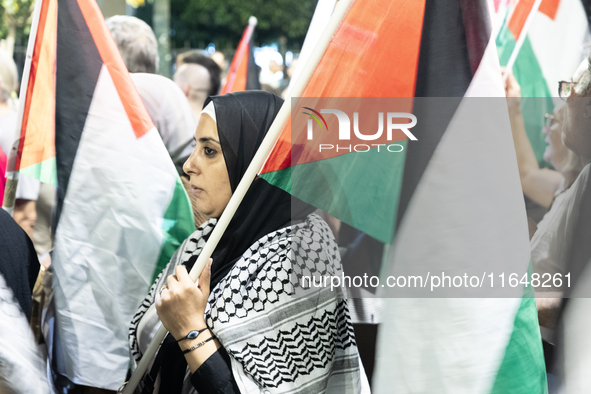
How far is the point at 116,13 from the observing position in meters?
3.49

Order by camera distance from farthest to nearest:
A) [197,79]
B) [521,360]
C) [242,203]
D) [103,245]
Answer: [197,79] → [103,245] → [242,203] → [521,360]

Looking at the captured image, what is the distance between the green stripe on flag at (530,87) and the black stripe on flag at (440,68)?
113 cm

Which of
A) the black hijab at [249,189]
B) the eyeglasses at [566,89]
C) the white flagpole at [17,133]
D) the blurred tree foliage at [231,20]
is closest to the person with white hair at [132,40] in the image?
the white flagpole at [17,133]

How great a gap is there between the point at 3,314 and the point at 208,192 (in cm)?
71

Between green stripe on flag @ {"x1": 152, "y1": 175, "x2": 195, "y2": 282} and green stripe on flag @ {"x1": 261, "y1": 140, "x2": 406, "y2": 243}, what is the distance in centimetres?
76

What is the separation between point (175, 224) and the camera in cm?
221

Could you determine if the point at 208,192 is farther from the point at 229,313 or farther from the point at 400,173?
the point at 400,173

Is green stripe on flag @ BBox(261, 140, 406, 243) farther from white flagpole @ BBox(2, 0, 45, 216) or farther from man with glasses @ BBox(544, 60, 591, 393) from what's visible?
white flagpole @ BBox(2, 0, 45, 216)

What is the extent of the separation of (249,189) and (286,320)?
49 cm

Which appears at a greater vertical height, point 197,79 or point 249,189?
point 197,79

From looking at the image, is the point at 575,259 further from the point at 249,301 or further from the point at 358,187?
the point at 249,301

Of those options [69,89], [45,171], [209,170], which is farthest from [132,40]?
[209,170]

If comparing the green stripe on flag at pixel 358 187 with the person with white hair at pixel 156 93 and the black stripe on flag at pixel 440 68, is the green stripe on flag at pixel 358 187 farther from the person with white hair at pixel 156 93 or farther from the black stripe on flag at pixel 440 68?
the person with white hair at pixel 156 93

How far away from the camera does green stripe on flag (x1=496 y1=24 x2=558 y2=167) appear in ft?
7.90
